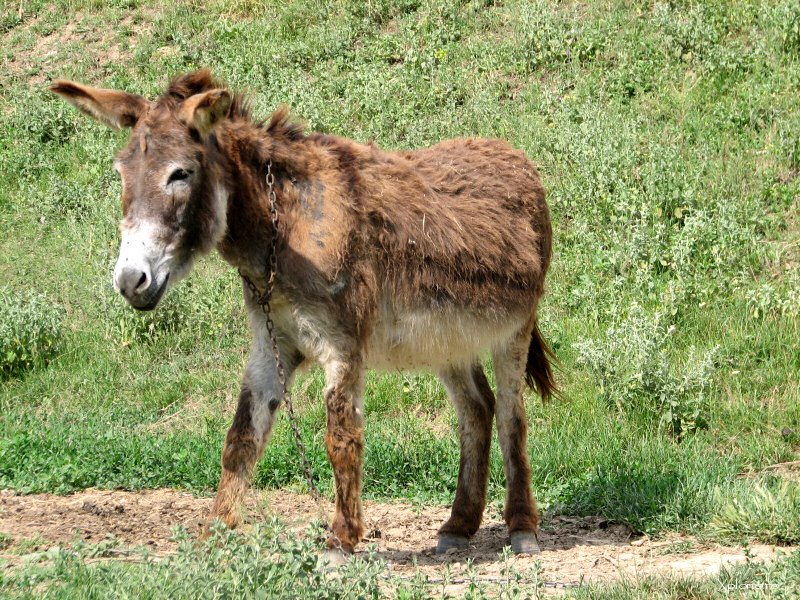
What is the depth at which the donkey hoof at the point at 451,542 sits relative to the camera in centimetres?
625

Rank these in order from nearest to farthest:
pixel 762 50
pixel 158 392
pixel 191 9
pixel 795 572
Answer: pixel 795 572 < pixel 158 392 < pixel 762 50 < pixel 191 9

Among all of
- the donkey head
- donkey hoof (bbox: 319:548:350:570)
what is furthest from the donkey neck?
donkey hoof (bbox: 319:548:350:570)

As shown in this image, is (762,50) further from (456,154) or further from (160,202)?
(160,202)

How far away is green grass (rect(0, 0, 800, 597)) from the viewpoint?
7.24 m

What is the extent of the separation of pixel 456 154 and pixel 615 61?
20.1 ft

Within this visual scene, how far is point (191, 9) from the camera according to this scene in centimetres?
1456

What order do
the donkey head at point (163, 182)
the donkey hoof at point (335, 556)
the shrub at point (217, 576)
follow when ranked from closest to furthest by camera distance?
the shrub at point (217, 576) < the donkey head at point (163, 182) < the donkey hoof at point (335, 556)

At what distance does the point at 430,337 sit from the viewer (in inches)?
234

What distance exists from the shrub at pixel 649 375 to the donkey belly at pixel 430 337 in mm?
1736

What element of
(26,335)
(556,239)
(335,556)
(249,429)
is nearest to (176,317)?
(26,335)

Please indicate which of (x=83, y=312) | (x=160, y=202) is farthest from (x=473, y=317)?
(x=83, y=312)

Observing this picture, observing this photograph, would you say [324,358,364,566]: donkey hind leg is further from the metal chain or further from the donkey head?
the donkey head

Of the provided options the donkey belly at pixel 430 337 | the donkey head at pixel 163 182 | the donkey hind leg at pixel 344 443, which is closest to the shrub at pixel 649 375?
the donkey belly at pixel 430 337

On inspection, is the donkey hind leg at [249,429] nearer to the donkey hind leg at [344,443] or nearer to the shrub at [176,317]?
the donkey hind leg at [344,443]
